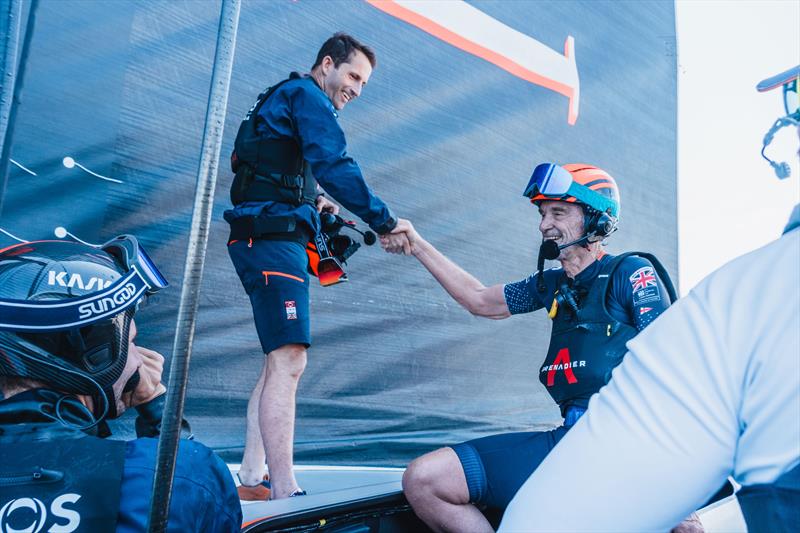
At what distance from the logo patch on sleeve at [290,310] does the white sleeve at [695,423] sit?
62.3 inches

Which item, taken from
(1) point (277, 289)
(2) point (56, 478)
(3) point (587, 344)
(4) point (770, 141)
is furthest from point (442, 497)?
(4) point (770, 141)

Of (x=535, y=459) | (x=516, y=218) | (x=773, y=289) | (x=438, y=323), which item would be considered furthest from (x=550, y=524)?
(x=516, y=218)

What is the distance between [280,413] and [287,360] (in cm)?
15

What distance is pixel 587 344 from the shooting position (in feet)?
5.76

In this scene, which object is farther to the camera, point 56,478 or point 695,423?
point 56,478

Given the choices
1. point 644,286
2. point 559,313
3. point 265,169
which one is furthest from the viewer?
point 265,169

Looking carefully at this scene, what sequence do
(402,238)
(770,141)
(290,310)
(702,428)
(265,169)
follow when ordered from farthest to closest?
(402,238) → (265,169) → (290,310) → (770,141) → (702,428)

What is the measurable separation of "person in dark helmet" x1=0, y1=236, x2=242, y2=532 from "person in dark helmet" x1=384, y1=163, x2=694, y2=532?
2.21ft

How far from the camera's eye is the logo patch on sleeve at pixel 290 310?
78.2 inches

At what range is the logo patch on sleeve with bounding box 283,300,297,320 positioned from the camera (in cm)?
199

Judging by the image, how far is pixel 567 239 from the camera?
201cm

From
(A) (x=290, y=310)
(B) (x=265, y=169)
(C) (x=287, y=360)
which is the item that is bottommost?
(C) (x=287, y=360)

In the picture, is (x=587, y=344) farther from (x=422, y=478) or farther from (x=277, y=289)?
(x=277, y=289)

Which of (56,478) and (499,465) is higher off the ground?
(56,478)
